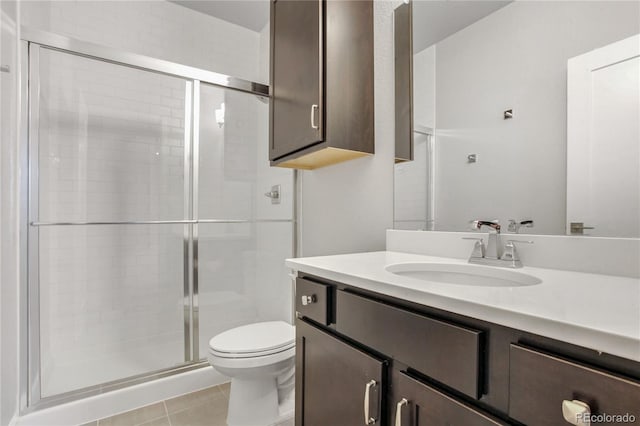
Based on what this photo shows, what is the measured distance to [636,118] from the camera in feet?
2.43

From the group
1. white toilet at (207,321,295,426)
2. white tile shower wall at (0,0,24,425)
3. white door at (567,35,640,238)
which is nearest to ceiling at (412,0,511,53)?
white door at (567,35,640,238)

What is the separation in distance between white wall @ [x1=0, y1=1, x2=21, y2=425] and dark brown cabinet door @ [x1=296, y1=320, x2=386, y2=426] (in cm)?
126

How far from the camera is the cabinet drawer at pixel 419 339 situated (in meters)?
0.52

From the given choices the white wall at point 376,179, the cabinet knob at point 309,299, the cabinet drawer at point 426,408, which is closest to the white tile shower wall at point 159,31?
the white wall at point 376,179

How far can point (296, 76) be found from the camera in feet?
4.58

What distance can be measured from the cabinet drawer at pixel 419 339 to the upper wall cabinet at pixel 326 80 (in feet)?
2.33

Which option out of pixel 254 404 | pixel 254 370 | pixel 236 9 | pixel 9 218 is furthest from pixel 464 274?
pixel 236 9

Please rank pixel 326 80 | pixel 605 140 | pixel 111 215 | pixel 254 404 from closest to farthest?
1. pixel 605 140
2. pixel 326 80
3. pixel 254 404
4. pixel 111 215

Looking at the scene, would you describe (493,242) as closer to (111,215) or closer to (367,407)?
(367,407)

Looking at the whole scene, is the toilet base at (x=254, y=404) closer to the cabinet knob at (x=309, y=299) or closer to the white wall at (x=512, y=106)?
the cabinet knob at (x=309, y=299)

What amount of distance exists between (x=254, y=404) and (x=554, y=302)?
140cm

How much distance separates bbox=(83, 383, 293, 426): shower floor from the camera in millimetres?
1522

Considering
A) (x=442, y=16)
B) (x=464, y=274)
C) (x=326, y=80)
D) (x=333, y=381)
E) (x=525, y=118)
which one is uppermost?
(x=442, y=16)

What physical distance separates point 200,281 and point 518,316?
2131 mm
